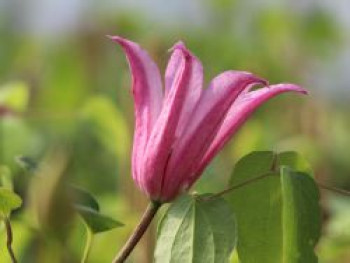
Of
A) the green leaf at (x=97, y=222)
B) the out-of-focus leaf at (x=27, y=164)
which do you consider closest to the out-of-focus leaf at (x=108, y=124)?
the out-of-focus leaf at (x=27, y=164)

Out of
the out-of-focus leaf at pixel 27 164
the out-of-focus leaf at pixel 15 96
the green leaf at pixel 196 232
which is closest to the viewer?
the green leaf at pixel 196 232

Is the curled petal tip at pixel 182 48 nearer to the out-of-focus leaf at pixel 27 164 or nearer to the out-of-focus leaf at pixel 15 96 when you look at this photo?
the out-of-focus leaf at pixel 27 164

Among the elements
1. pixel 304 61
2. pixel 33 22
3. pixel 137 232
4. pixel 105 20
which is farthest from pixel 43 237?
pixel 33 22

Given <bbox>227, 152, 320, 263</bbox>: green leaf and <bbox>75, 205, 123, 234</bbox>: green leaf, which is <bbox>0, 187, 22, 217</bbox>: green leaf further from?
<bbox>227, 152, 320, 263</bbox>: green leaf

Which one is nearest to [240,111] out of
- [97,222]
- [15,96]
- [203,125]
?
[203,125]

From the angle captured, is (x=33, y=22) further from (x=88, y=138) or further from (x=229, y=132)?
(x=229, y=132)

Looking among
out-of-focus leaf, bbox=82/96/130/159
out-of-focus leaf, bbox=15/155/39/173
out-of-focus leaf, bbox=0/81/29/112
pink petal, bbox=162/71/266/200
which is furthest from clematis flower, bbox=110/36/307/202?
out-of-focus leaf, bbox=82/96/130/159
